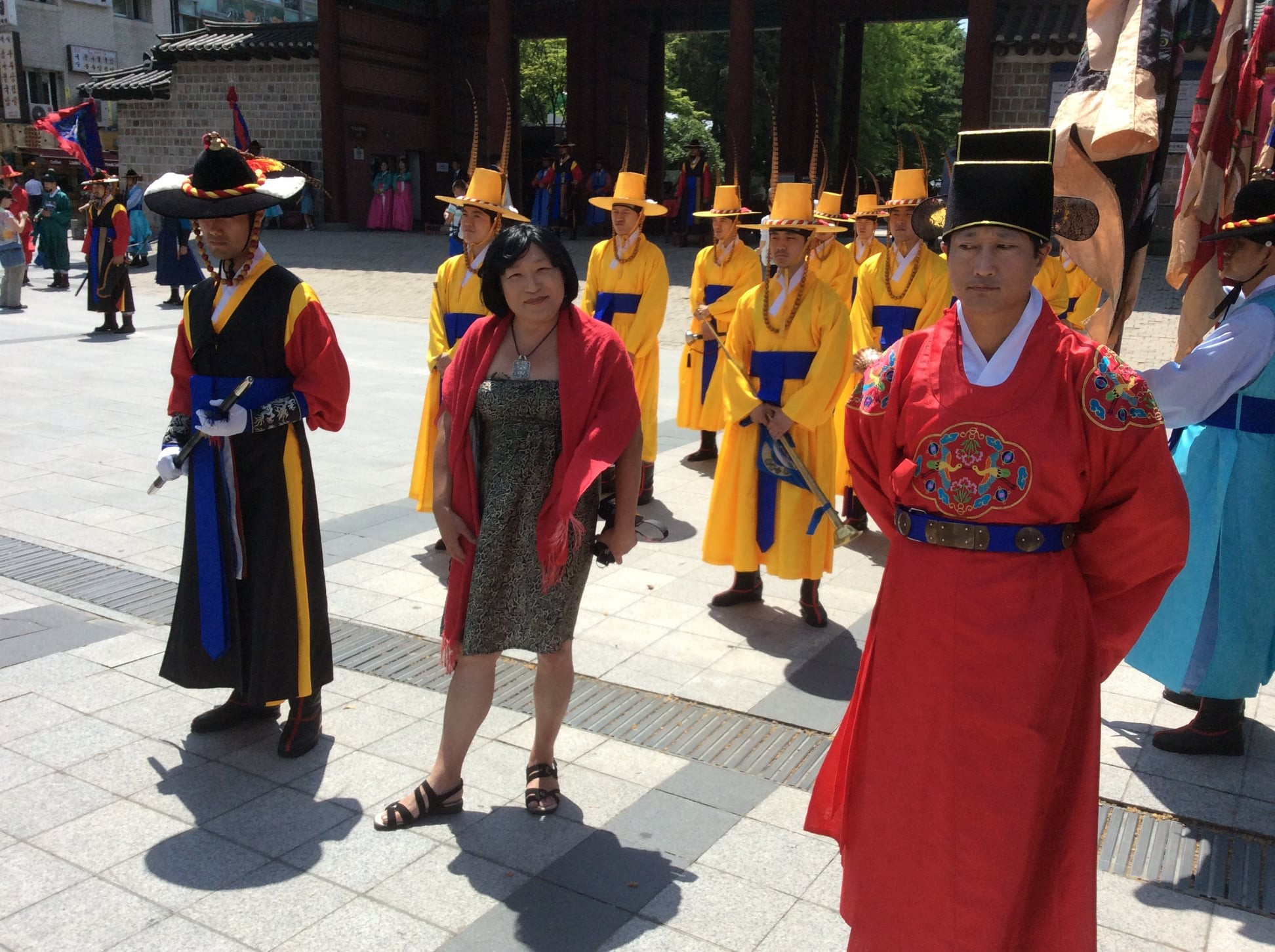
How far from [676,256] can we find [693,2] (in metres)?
6.11

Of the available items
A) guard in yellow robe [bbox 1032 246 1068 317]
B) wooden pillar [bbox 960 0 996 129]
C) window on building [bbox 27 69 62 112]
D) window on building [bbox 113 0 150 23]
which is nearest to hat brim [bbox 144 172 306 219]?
guard in yellow robe [bbox 1032 246 1068 317]

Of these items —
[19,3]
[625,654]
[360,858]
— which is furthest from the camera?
[19,3]

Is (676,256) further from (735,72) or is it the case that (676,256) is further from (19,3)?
(19,3)

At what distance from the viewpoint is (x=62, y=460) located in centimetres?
788

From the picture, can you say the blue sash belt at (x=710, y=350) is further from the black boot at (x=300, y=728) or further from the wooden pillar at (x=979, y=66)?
the wooden pillar at (x=979, y=66)

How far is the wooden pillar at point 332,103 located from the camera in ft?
77.8

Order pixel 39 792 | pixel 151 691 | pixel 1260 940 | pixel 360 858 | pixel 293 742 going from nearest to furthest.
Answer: pixel 1260 940 < pixel 360 858 < pixel 39 792 < pixel 293 742 < pixel 151 691

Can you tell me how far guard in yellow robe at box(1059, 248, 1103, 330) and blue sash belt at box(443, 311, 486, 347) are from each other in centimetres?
399

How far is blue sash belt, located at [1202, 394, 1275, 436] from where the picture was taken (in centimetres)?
389

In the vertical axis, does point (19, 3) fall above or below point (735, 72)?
above

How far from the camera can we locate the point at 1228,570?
13.0ft

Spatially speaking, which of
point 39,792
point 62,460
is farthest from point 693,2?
point 39,792

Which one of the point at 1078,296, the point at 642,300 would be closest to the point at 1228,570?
the point at 642,300

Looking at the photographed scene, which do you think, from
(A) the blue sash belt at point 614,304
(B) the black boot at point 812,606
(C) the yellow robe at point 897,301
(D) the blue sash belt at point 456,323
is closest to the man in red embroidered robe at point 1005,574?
(B) the black boot at point 812,606
